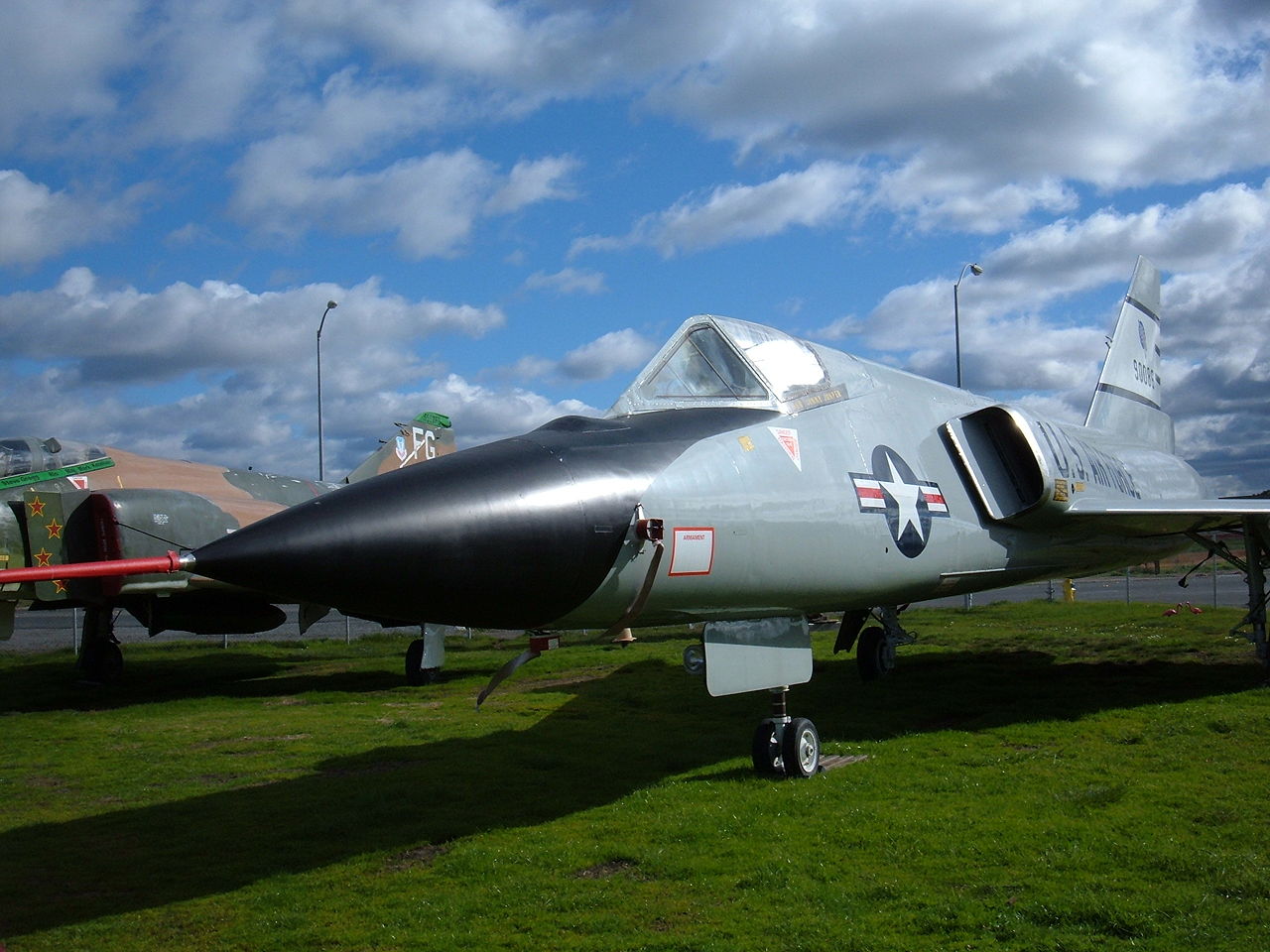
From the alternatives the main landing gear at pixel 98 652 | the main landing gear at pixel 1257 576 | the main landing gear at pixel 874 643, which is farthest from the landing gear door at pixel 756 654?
the main landing gear at pixel 98 652

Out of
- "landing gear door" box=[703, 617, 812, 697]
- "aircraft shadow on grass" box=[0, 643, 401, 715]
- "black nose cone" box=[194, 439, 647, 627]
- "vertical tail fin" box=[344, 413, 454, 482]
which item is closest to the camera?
"black nose cone" box=[194, 439, 647, 627]

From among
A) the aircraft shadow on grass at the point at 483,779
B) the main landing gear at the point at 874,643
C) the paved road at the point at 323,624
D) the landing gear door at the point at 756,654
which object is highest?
the landing gear door at the point at 756,654

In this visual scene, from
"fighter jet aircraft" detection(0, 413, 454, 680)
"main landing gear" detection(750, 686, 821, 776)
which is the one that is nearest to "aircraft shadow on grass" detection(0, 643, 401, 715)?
"fighter jet aircraft" detection(0, 413, 454, 680)

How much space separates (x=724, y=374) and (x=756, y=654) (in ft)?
5.75

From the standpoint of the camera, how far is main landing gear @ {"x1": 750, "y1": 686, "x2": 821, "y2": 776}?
6613 mm

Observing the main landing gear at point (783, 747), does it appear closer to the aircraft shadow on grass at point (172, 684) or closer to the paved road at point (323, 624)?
the aircraft shadow on grass at point (172, 684)

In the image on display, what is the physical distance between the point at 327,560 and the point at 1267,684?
9.60 m

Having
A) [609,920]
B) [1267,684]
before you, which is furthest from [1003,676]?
[609,920]

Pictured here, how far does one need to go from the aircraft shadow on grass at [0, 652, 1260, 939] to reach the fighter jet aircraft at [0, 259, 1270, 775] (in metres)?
Answer: 1.25

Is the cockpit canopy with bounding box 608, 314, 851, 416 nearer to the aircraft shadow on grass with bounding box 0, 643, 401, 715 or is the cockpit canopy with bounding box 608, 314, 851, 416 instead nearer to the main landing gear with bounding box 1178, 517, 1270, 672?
the main landing gear with bounding box 1178, 517, 1270, 672

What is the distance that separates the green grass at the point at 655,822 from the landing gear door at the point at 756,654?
0.70m

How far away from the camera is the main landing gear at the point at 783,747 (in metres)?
6.61

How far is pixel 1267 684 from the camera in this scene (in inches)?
392

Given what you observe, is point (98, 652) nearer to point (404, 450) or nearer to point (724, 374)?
point (404, 450)
